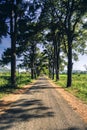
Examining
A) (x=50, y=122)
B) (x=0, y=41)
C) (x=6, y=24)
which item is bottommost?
(x=50, y=122)

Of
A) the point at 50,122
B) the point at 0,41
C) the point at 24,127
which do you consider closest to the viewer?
the point at 24,127

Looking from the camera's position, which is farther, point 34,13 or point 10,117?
point 34,13

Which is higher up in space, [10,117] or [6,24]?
[6,24]

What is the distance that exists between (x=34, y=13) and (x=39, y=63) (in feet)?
231

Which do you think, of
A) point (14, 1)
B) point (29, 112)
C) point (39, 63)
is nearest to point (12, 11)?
point (14, 1)

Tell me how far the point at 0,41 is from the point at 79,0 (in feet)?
37.3

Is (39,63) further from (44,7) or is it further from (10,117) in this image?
(10,117)

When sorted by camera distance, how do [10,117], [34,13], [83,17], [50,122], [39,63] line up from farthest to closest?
[39,63] → [83,17] → [34,13] → [10,117] → [50,122]

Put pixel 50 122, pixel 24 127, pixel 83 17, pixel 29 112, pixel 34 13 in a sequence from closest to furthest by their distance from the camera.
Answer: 1. pixel 24 127
2. pixel 50 122
3. pixel 29 112
4. pixel 34 13
5. pixel 83 17

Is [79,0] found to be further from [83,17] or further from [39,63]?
[39,63]

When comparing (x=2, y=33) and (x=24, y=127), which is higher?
(x=2, y=33)

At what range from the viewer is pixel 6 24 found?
30.4 m

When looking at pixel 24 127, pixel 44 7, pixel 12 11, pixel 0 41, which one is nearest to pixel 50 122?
pixel 24 127

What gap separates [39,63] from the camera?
341 feet
